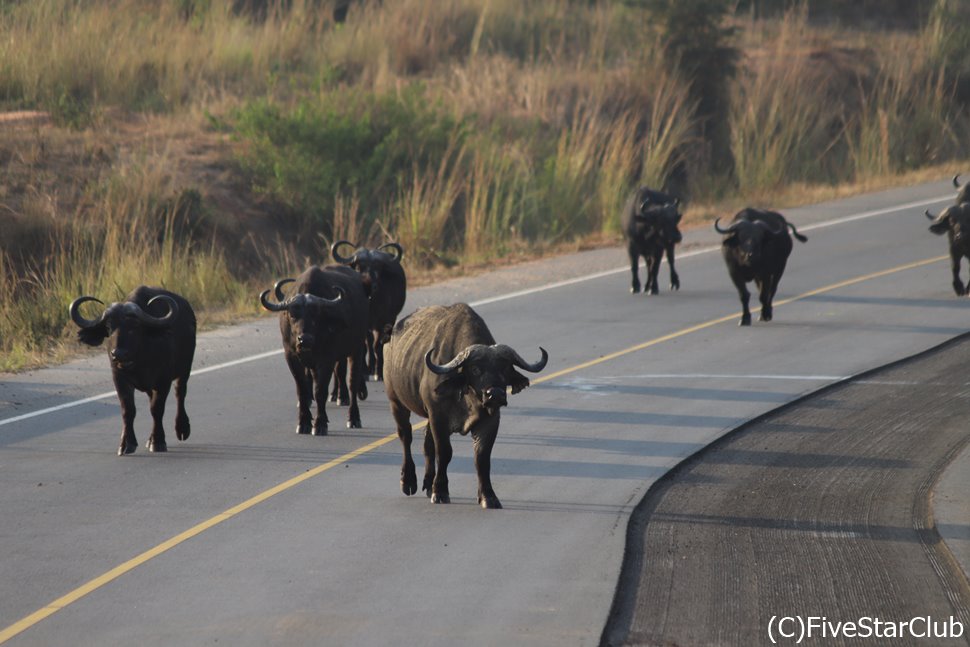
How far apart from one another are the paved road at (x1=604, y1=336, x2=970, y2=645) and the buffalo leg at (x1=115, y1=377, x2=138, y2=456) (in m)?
4.72

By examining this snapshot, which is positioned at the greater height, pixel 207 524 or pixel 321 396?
pixel 321 396

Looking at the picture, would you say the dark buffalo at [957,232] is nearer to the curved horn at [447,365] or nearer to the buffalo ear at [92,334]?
the curved horn at [447,365]

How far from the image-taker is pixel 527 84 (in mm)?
36438

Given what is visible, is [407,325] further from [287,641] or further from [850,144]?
[850,144]

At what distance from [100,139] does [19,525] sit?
2003 cm

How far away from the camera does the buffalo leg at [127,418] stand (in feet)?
41.7

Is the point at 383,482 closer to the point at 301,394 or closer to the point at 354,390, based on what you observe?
the point at 301,394

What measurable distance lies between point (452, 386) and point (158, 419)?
3834 mm

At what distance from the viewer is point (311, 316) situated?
13.0m

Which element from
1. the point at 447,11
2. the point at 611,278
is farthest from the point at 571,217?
the point at 447,11

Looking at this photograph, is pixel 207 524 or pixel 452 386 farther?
pixel 207 524

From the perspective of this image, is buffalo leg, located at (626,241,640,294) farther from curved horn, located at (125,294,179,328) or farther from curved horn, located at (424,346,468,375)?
curved horn, located at (424,346,468,375)

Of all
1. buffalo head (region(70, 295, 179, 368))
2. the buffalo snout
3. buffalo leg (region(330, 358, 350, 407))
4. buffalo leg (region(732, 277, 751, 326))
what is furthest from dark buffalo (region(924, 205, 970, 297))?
the buffalo snout

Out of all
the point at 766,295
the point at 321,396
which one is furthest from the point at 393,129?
the point at 321,396
